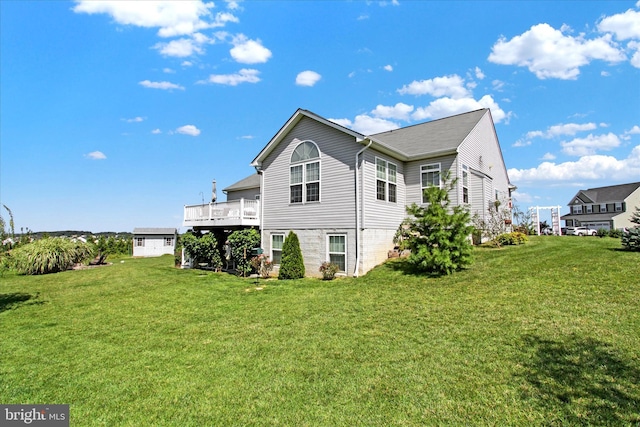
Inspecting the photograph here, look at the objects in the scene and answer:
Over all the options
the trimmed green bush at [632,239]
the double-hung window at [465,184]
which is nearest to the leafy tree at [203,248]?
the double-hung window at [465,184]

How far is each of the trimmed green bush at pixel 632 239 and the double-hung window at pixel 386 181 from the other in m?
8.27

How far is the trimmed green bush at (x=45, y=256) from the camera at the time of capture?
1788cm

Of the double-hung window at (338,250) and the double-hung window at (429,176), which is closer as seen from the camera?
the double-hung window at (338,250)

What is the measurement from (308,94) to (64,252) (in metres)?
17.8

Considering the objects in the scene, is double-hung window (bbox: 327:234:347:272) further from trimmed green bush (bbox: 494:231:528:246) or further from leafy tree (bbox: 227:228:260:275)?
trimmed green bush (bbox: 494:231:528:246)

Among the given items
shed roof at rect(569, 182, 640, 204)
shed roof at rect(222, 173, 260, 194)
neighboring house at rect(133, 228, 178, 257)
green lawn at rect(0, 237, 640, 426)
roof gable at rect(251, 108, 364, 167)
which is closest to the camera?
green lawn at rect(0, 237, 640, 426)

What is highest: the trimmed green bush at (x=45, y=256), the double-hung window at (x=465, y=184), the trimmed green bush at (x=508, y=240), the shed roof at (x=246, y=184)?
the shed roof at (x=246, y=184)

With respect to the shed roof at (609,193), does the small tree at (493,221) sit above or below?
below

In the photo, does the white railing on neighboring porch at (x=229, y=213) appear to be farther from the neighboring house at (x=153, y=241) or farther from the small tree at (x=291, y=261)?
the neighboring house at (x=153, y=241)

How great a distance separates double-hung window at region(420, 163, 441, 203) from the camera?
14.6 m

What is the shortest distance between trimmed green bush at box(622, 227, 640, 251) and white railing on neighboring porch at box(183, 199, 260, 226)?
14792 millimetres

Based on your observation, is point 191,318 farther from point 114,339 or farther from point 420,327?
point 420,327

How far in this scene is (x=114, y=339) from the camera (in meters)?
6.39

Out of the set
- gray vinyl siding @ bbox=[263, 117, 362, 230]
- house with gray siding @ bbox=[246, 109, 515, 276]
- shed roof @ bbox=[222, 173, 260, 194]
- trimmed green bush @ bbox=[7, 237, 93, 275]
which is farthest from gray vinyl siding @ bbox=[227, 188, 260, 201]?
trimmed green bush @ bbox=[7, 237, 93, 275]
